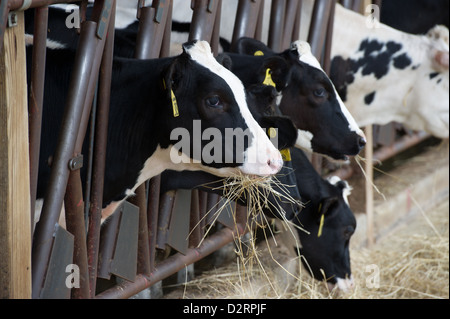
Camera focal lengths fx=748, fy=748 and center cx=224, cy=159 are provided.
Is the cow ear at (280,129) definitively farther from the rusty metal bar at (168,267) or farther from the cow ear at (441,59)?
the cow ear at (441,59)

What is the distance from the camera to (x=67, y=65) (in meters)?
2.98

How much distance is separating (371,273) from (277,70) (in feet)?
6.63

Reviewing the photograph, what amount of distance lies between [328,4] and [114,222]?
2041 millimetres

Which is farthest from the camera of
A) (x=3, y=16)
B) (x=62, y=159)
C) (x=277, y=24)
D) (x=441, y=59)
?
(x=441, y=59)

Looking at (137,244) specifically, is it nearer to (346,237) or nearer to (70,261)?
(70,261)

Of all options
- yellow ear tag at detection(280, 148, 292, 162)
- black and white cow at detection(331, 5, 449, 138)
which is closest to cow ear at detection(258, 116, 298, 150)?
yellow ear tag at detection(280, 148, 292, 162)

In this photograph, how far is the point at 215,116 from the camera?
2885 mm

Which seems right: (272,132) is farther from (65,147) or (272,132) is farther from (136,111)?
(65,147)

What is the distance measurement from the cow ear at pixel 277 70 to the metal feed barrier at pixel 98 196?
0.27 metres

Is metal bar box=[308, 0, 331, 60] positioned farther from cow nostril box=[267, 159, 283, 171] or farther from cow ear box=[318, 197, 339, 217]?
cow nostril box=[267, 159, 283, 171]

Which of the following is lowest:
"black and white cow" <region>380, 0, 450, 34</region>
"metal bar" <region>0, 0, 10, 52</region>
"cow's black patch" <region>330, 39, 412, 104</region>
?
"metal bar" <region>0, 0, 10, 52</region>

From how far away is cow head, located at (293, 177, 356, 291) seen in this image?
4.36 m

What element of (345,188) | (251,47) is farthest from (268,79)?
(345,188)

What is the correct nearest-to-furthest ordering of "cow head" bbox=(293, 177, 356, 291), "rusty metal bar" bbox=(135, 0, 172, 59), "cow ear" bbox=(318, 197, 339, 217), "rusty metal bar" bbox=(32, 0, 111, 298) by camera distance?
"rusty metal bar" bbox=(32, 0, 111, 298) → "rusty metal bar" bbox=(135, 0, 172, 59) → "cow ear" bbox=(318, 197, 339, 217) → "cow head" bbox=(293, 177, 356, 291)
